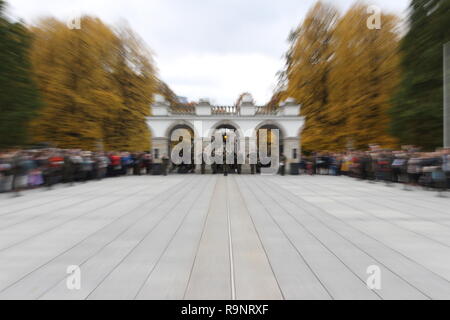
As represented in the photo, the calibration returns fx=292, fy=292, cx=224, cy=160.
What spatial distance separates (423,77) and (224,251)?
1361cm

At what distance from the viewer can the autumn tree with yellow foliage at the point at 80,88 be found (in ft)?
62.2

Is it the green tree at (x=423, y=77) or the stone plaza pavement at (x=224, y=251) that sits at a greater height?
the green tree at (x=423, y=77)

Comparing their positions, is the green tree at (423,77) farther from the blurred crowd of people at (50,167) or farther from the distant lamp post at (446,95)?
the blurred crowd of people at (50,167)

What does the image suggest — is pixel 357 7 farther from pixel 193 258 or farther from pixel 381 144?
pixel 193 258

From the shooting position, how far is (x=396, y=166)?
12.2 m

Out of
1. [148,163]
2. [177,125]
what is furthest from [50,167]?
[177,125]

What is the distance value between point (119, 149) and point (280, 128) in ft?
41.3

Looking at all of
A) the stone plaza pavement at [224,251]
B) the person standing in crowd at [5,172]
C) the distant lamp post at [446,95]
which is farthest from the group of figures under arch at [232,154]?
the stone plaza pavement at [224,251]

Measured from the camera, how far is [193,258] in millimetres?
3883

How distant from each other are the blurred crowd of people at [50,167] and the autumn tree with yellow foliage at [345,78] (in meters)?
14.5

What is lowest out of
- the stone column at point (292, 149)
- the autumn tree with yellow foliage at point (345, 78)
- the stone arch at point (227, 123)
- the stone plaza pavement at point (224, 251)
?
the stone plaza pavement at point (224, 251)

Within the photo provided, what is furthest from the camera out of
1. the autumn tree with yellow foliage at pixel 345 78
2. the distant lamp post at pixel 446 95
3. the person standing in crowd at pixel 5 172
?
the autumn tree with yellow foliage at pixel 345 78

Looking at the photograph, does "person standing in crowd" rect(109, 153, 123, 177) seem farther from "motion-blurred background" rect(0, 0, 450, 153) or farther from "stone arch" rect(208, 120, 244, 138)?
"stone arch" rect(208, 120, 244, 138)
